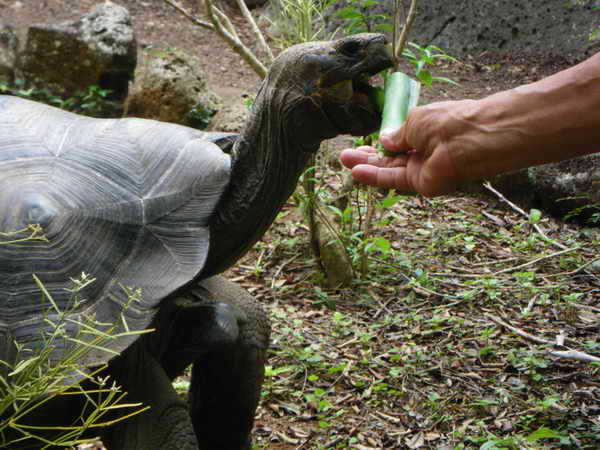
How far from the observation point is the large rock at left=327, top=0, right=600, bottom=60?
659cm

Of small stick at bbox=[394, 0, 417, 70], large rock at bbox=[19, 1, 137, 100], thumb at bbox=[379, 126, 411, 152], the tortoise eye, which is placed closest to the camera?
the tortoise eye

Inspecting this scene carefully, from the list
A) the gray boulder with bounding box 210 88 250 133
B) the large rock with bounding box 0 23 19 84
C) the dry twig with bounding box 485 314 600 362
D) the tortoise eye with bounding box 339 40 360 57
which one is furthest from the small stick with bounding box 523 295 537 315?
the large rock with bounding box 0 23 19 84

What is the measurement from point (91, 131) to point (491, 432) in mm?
1728

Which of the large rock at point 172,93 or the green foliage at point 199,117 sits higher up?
the large rock at point 172,93

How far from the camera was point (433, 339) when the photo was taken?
3.30 meters

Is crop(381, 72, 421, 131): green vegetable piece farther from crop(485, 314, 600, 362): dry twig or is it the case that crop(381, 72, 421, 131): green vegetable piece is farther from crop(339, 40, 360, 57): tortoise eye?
crop(485, 314, 600, 362): dry twig

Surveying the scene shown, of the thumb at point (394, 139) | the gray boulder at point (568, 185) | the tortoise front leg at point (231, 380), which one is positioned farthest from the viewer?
the gray boulder at point (568, 185)

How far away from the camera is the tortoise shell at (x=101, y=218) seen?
5.73 feet

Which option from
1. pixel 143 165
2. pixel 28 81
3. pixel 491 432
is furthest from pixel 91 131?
pixel 28 81

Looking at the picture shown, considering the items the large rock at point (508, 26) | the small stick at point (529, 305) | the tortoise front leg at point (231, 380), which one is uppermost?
the large rock at point (508, 26)

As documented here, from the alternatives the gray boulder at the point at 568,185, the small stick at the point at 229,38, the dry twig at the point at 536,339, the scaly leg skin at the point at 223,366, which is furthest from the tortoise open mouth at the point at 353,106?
the gray boulder at the point at 568,185

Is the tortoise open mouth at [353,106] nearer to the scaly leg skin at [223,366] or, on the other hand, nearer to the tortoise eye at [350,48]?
the tortoise eye at [350,48]

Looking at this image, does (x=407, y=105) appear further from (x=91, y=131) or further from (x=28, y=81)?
(x=28, y=81)

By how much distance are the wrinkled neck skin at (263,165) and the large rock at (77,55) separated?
16.1 feet
